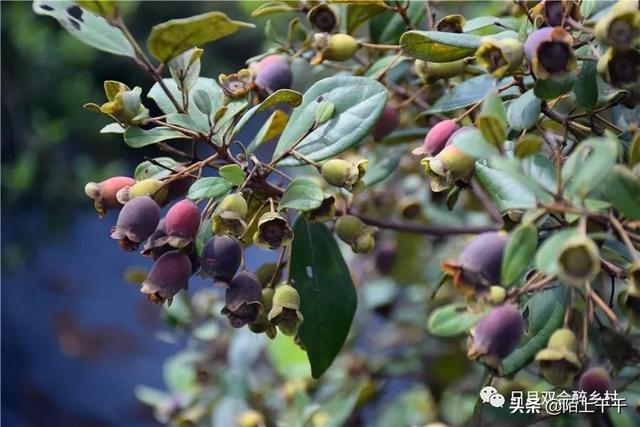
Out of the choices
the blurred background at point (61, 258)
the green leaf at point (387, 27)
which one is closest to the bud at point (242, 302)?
the green leaf at point (387, 27)

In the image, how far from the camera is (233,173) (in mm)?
684

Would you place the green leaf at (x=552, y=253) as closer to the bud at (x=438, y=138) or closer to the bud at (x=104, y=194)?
the bud at (x=438, y=138)

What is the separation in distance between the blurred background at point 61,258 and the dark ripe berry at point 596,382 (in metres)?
2.52

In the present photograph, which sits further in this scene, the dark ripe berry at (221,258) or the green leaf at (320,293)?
the green leaf at (320,293)

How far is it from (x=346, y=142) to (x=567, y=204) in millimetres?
274

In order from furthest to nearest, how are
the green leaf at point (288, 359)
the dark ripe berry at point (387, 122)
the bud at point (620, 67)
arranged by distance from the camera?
the green leaf at point (288, 359) → the dark ripe berry at point (387, 122) → the bud at point (620, 67)

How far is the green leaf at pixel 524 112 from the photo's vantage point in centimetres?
69

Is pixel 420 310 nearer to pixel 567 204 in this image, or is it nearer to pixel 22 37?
pixel 567 204

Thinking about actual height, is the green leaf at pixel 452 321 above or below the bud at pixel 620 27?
below

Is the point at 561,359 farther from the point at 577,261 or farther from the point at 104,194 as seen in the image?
the point at 104,194

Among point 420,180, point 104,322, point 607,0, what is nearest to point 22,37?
point 104,322

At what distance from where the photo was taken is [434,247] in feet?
4.96

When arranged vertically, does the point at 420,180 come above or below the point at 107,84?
below

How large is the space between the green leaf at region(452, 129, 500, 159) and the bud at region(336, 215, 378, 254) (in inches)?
11.8
